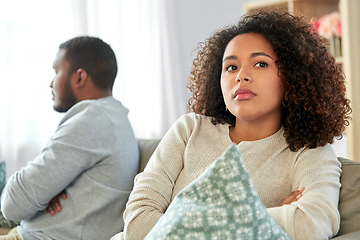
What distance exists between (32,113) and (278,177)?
6.49ft

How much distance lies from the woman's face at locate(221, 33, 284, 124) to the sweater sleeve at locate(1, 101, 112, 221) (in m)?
0.56

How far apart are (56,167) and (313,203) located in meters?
0.88

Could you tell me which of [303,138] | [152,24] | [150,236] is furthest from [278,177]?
[152,24]

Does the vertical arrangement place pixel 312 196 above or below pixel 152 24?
below

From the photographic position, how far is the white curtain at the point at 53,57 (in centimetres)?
248

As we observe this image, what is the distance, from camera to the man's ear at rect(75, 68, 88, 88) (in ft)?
5.47

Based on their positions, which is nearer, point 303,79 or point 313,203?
point 313,203

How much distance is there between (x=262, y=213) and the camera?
720 mm

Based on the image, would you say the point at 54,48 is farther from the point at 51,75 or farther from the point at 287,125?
the point at 287,125

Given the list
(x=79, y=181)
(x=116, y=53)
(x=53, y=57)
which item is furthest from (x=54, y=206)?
(x=116, y=53)

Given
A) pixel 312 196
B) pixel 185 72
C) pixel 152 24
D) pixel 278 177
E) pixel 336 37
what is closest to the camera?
pixel 312 196

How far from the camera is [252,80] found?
108 centimetres

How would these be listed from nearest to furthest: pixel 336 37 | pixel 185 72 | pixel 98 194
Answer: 1. pixel 98 194
2. pixel 336 37
3. pixel 185 72

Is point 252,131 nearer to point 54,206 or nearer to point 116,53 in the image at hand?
point 54,206
